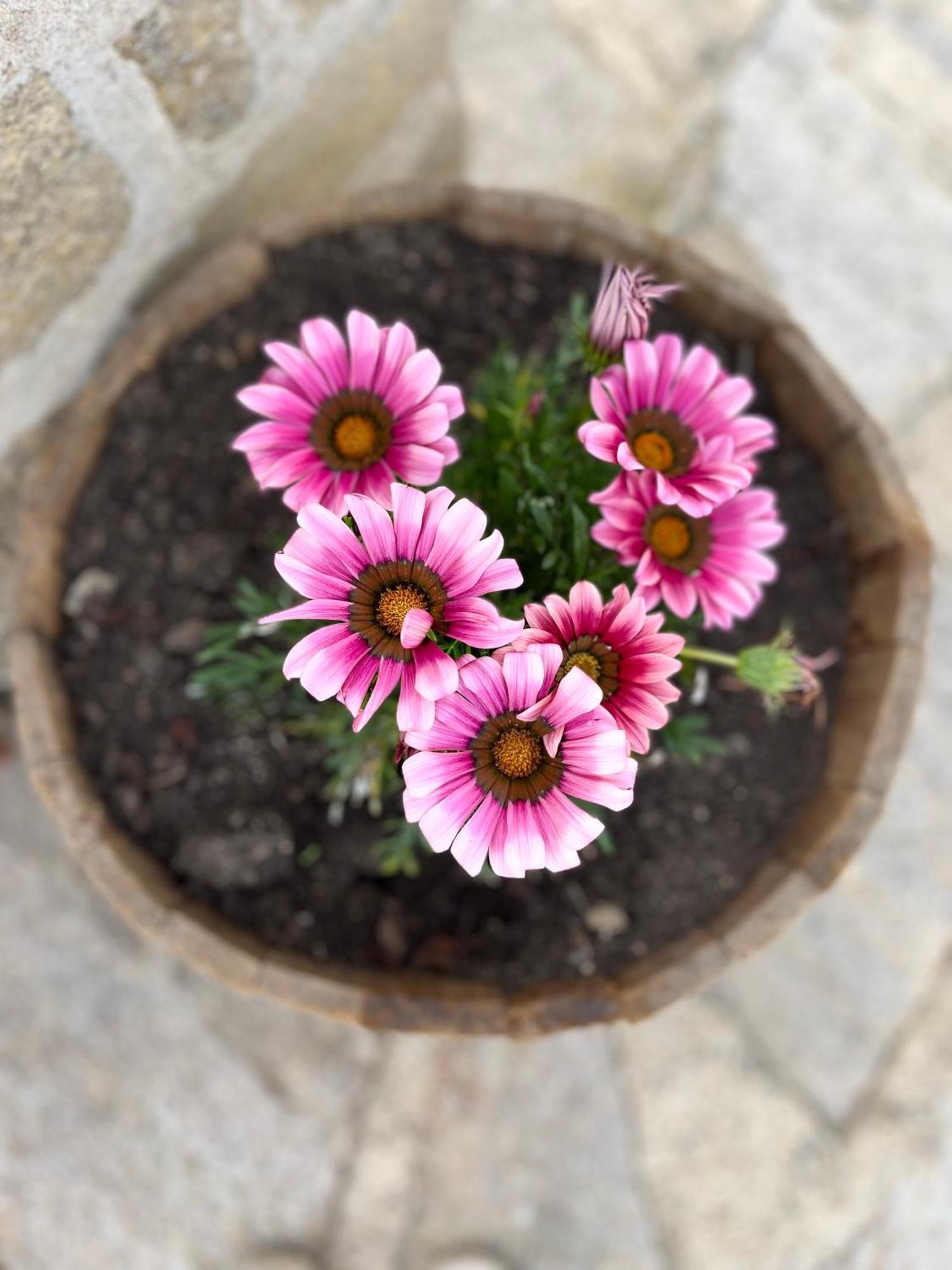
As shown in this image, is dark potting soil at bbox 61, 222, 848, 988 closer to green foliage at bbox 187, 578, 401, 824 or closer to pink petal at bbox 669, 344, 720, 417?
green foliage at bbox 187, 578, 401, 824

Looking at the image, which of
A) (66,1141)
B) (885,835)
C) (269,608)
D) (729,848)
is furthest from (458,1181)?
(269,608)

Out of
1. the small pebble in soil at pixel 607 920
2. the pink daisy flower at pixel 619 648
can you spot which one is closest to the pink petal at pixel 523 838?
the pink daisy flower at pixel 619 648

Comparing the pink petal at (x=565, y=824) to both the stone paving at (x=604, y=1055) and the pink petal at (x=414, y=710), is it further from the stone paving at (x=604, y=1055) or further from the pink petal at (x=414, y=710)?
the stone paving at (x=604, y=1055)

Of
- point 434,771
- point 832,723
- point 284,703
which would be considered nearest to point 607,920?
point 832,723

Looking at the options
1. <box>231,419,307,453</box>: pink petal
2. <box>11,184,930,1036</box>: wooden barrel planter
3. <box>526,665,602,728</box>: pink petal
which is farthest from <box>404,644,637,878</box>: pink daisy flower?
<box>11,184,930,1036</box>: wooden barrel planter

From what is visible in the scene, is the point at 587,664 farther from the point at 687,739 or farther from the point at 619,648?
the point at 687,739
